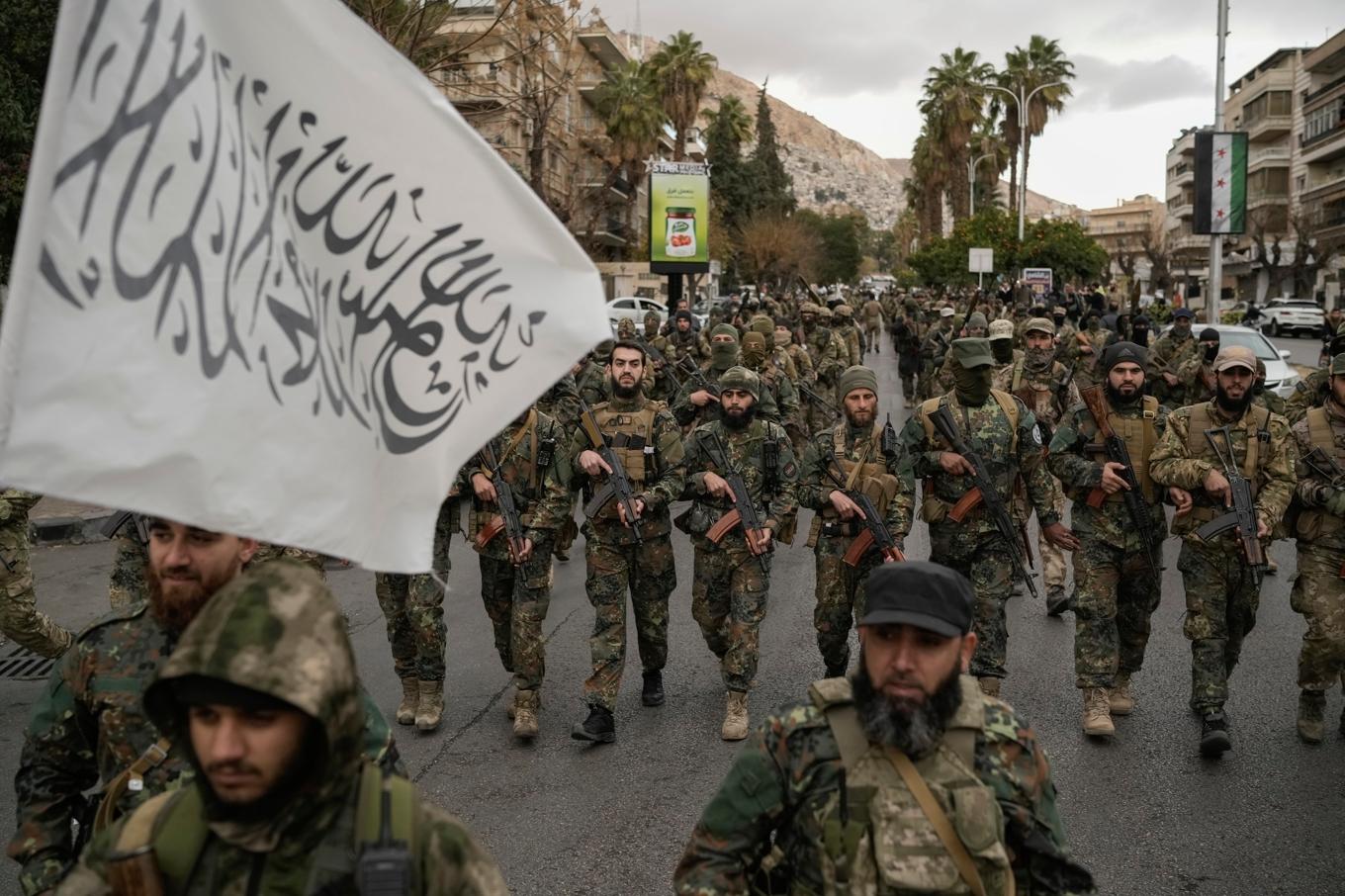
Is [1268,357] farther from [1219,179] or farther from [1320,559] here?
[1320,559]

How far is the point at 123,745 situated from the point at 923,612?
6.19ft

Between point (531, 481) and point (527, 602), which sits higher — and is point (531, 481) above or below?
above

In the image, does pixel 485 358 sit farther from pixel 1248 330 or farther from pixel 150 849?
pixel 1248 330

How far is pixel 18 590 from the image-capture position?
665cm

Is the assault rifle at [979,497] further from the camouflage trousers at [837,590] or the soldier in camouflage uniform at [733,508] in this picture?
the soldier in camouflage uniform at [733,508]

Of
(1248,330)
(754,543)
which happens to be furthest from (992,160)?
(754,543)

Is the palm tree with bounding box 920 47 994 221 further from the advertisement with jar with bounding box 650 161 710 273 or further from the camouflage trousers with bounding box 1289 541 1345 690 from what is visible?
the camouflage trousers with bounding box 1289 541 1345 690

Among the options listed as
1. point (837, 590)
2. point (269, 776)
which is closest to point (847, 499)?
point (837, 590)

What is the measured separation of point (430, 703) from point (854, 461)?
8.93 ft

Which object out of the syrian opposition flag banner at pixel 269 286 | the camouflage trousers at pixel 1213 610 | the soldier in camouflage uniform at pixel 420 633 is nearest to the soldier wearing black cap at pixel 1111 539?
the camouflage trousers at pixel 1213 610

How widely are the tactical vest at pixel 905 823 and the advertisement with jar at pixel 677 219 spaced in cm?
2797

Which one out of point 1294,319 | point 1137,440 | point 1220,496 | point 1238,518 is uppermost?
point 1294,319

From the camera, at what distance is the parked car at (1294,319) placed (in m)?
44.4

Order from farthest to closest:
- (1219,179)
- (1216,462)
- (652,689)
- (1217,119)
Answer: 1. (1217,119)
2. (1219,179)
3. (652,689)
4. (1216,462)
